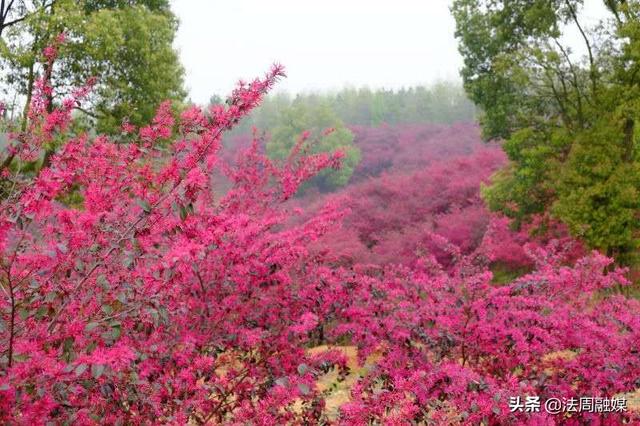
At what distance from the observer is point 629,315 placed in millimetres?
3973

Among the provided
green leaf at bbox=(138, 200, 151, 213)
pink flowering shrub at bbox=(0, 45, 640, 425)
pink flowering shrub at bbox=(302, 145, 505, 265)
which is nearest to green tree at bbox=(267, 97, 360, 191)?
pink flowering shrub at bbox=(302, 145, 505, 265)

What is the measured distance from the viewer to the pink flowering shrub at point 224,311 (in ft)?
7.29

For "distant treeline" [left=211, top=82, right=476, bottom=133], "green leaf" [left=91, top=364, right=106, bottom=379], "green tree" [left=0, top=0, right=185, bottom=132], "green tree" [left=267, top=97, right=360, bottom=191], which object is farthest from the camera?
"distant treeline" [left=211, top=82, right=476, bottom=133]

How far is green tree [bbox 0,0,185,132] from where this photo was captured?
10336 mm

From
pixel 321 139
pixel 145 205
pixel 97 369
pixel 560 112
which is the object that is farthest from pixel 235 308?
pixel 321 139

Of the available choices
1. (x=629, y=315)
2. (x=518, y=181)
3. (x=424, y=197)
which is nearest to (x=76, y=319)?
(x=629, y=315)

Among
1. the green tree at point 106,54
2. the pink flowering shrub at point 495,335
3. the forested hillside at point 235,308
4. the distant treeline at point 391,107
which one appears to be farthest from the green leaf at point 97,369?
the distant treeline at point 391,107

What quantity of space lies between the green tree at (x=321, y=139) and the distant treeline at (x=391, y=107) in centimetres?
532

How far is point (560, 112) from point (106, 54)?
28.8ft

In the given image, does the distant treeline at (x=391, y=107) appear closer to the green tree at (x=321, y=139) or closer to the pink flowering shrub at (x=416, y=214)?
the green tree at (x=321, y=139)

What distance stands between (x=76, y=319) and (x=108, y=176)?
2.68 feet

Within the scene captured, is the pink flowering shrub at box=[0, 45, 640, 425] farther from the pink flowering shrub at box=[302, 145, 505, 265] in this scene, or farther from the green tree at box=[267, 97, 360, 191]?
the green tree at box=[267, 97, 360, 191]

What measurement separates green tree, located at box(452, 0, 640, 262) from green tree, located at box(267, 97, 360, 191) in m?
17.2

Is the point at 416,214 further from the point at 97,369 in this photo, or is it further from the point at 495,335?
the point at 97,369
